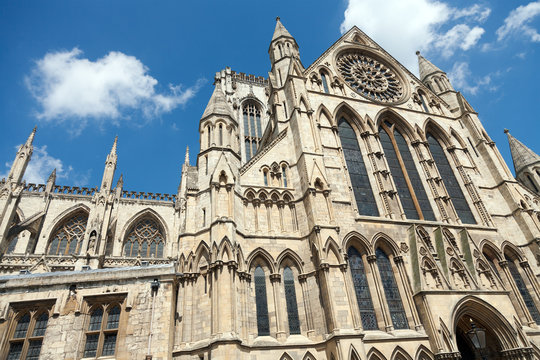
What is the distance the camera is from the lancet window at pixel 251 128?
37.3 metres

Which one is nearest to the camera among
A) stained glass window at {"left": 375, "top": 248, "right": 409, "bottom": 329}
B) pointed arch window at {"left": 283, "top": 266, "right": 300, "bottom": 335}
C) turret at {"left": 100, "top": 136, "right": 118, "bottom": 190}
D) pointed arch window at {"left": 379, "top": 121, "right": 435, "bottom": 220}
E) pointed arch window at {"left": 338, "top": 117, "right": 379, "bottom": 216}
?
pointed arch window at {"left": 283, "top": 266, "right": 300, "bottom": 335}

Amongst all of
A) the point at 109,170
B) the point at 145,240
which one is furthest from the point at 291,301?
the point at 109,170

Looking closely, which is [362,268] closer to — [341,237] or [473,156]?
[341,237]

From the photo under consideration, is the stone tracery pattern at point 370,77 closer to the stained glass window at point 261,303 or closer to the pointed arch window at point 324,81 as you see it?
the pointed arch window at point 324,81

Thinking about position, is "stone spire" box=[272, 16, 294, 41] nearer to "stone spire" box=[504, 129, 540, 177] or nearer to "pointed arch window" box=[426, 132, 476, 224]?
"pointed arch window" box=[426, 132, 476, 224]

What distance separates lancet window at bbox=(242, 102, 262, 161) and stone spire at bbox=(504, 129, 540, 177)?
23.3 meters

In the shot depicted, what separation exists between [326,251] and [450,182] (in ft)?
34.0

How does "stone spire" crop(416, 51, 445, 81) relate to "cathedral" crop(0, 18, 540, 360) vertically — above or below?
above

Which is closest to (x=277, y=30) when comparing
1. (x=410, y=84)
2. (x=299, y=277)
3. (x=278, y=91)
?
(x=278, y=91)

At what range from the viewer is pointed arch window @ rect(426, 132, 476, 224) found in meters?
17.1

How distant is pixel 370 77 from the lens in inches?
859

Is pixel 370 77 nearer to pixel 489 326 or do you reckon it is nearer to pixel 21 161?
pixel 489 326

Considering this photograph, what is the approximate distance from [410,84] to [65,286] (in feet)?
73.4

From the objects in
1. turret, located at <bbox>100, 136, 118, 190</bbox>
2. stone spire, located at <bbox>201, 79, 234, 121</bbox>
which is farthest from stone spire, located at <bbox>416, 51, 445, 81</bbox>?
turret, located at <bbox>100, 136, 118, 190</bbox>
